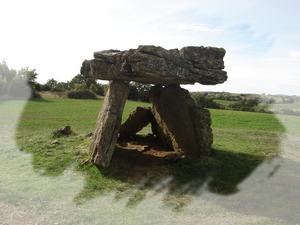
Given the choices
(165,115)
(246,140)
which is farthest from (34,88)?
(165,115)

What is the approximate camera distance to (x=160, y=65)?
14094 millimetres

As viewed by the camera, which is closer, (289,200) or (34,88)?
(289,200)

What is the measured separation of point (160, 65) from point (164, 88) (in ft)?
10.0

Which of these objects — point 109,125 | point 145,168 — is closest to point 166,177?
point 145,168

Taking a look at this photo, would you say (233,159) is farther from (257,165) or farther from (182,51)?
(182,51)

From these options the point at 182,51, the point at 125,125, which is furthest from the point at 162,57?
the point at 125,125

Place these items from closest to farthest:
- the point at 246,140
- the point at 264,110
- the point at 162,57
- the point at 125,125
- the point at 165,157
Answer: the point at 162,57 < the point at 165,157 < the point at 125,125 < the point at 246,140 < the point at 264,110

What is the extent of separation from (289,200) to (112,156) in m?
6.09

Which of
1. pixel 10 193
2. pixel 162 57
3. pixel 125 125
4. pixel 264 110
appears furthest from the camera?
pixel 264 110

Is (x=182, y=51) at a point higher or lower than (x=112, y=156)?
higher

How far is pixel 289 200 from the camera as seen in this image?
12.8m

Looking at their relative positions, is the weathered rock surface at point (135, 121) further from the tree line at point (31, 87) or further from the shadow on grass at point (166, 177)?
the tree line at point (31, 87)

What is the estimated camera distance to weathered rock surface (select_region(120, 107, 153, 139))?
18266 millimetres

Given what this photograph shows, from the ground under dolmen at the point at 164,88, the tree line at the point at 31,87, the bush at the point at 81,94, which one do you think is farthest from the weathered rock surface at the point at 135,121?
the bush at the point at 81,94
